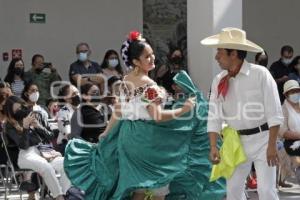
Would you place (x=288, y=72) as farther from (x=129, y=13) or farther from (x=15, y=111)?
(x=15, y=111)

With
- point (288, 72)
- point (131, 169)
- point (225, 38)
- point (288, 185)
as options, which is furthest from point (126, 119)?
point (288, 72)

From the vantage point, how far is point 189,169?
7.25 m

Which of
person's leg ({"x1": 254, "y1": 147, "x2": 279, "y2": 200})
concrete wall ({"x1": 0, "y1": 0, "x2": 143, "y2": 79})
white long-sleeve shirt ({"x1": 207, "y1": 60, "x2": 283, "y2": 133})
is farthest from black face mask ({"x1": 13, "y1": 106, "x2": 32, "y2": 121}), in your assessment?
concrete wall ({"x1": 0, "y1": 0, "x2": 143, "y2": 79})

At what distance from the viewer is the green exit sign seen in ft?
45.1

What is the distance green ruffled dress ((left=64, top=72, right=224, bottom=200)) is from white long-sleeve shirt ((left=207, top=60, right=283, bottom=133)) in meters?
0.60

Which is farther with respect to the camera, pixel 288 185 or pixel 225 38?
pixel 288 185

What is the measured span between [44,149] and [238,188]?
10.5 ft

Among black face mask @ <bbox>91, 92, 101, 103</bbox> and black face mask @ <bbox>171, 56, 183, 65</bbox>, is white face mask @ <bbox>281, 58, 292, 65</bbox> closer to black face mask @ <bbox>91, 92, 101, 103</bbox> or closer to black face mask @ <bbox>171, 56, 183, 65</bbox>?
black face mask @ <bbox>171, 56, 183, 65</bbox>

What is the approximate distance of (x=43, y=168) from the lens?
28.2 ft

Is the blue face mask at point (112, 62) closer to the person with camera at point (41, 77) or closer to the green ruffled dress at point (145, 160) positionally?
the person with camera at point (41, 77)

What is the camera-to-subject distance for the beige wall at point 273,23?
51.4 feet

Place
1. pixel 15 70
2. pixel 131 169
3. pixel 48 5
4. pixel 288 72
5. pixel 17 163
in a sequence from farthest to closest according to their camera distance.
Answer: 1. pixel 48 5
2. pixel 288 72
3. pixel 15 70
4. pixel 17 163
5. pixel 131 169

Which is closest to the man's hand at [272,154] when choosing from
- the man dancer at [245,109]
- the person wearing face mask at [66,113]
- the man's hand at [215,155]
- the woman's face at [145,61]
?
the man dancer at [245,109]

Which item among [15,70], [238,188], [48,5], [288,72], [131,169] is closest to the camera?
[238,188]
